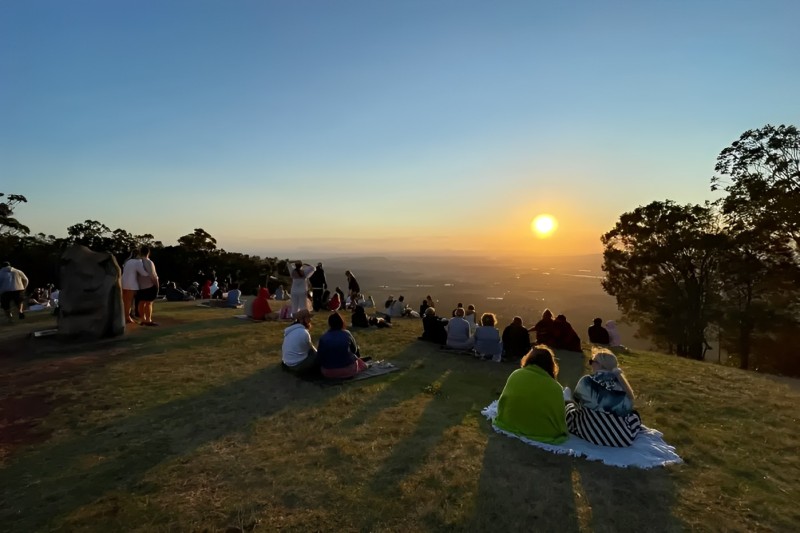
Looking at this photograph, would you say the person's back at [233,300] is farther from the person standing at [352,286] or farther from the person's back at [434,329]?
the person's back at [434,329]

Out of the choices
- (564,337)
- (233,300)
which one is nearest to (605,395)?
(564,337)

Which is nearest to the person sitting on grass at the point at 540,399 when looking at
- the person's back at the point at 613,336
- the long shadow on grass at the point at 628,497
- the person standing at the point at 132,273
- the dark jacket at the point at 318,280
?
the long shadow on grass at the point at 628,497

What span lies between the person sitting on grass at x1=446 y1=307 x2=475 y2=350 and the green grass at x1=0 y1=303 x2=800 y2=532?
272 centimetres

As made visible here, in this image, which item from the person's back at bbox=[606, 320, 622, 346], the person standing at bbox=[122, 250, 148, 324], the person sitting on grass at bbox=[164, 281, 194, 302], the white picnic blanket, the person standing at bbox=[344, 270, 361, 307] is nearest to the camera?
the white picnic blanket

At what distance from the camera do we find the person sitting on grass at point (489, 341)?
11805 mm

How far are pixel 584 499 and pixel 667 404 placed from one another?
519 cm

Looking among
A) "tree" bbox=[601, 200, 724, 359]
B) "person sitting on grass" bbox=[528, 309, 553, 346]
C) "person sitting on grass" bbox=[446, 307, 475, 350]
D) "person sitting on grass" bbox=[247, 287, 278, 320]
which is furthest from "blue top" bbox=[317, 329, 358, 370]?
"tree" bbox=[601, 200, 724, 359]

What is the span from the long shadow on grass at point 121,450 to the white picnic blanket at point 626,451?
4.44m

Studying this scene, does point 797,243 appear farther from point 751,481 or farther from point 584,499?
point 584,499

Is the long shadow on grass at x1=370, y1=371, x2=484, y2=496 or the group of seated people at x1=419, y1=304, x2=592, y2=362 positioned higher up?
the group of seated people at x1=419, y1=304, x2=592, y2=362

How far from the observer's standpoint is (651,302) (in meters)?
27.1

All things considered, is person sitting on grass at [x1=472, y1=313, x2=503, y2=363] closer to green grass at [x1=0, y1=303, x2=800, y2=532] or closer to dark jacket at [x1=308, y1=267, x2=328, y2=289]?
green grass at [x1=0, y1=303, x2=800, y2=532]

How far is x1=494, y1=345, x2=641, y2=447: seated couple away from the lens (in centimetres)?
590

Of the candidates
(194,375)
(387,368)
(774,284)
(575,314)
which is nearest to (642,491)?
(387,368)
